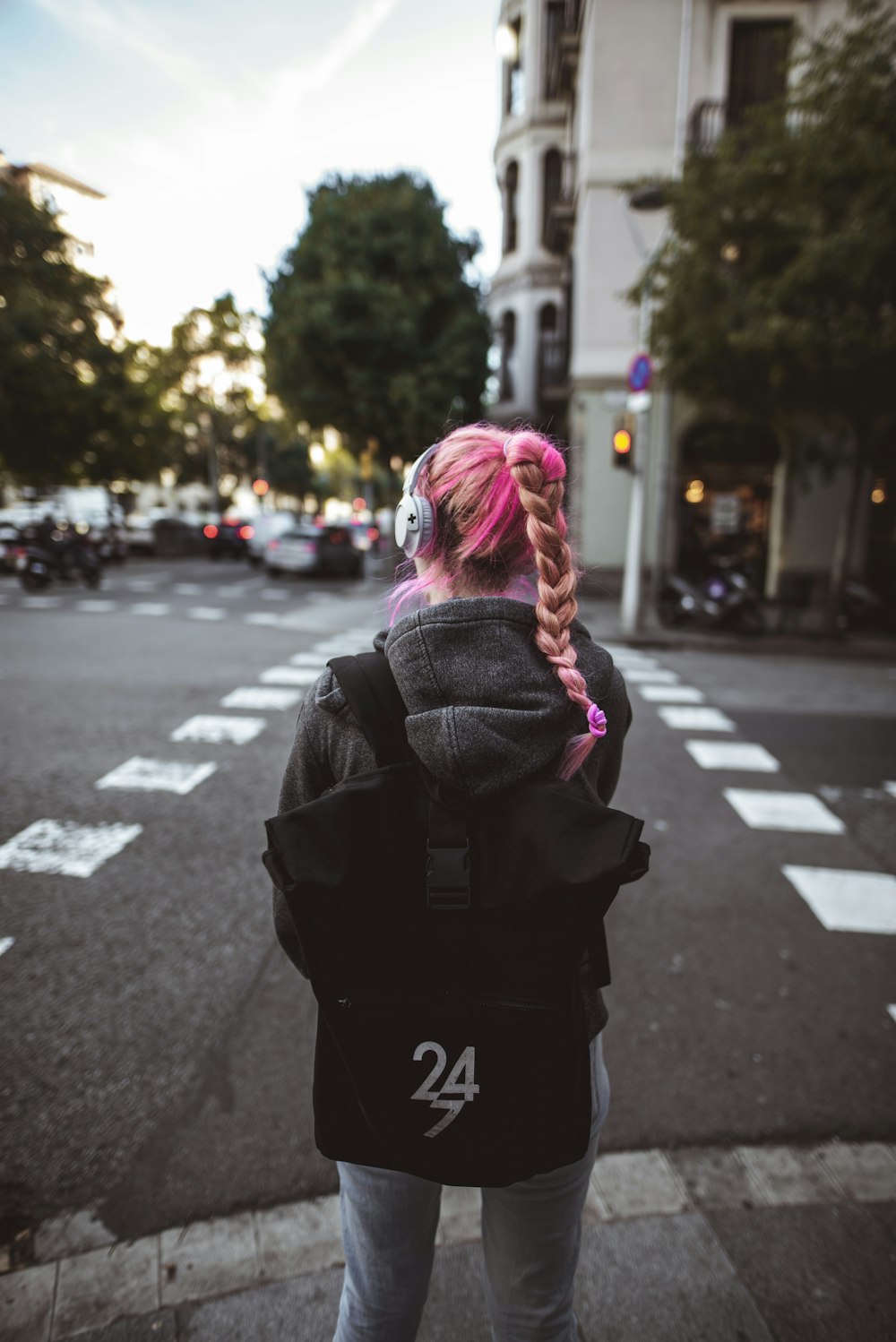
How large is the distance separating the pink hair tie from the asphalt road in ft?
5.68

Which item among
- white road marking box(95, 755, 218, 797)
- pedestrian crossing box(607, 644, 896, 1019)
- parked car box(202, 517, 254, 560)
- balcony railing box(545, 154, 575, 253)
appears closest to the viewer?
pedestrian crossing box(607, 644, 896, 1019)

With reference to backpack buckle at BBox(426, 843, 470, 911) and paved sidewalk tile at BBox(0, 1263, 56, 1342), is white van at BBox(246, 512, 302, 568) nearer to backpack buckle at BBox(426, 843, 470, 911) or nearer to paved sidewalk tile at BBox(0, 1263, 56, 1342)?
paved sidewalk tile at BBox(0, 1263, 56, 1342)

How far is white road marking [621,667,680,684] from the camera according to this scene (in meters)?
8.88

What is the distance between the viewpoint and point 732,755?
623cm

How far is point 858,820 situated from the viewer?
5.02 m

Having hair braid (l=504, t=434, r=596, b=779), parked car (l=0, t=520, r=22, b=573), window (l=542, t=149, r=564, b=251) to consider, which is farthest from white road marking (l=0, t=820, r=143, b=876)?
window (l=542, t=149, r=564, b=251)

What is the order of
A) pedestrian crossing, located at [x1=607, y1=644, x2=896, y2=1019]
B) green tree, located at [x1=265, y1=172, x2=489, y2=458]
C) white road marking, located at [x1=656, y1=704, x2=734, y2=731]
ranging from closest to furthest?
1. pedestrian crossing, located at [x1=607, y1=644, x2=896, y2=1019]
2. white road marking, located at [x1=656, y1=704, x2=734, y2=731]
3. green tree, located at [x1=265, y1=172, x2=489, y2=458]

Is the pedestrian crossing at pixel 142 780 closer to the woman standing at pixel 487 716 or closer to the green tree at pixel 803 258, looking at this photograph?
the woman standing at pixel 487 716

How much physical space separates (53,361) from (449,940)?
2505 cm

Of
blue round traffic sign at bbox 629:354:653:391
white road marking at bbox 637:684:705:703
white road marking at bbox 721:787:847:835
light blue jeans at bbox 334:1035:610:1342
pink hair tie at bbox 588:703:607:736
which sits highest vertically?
blue round traffic sign at bbox 629:354:653:391

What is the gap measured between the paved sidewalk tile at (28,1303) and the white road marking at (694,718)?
594 centimetres

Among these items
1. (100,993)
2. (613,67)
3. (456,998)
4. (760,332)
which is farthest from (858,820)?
(613,67)

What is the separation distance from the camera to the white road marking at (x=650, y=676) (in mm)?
8883

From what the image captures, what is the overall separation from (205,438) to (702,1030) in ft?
167
